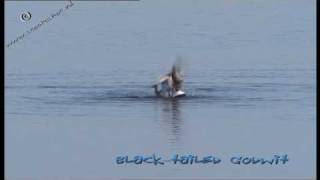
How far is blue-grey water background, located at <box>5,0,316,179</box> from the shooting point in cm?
276

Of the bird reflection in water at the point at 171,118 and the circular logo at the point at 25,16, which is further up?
the circular logo at the point at 25,16

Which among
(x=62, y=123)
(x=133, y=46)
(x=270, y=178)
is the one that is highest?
(x=133, y=46)

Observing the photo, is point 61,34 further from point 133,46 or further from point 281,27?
point 281,27

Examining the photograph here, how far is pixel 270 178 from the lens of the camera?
277cm

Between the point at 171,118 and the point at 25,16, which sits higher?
the point at 25,16

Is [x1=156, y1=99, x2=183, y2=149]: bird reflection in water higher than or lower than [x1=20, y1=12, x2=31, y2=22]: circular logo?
lower

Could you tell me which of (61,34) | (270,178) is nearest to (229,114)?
(270,178)

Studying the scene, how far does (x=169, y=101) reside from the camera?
9.21ft

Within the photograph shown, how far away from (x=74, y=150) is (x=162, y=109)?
1.09ft

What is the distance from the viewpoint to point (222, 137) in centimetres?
277

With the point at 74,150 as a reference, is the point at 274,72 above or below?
above

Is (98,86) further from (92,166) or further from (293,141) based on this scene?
(293,141)

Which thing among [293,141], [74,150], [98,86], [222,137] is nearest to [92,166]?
[74,150]

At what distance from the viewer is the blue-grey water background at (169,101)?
276 cm
